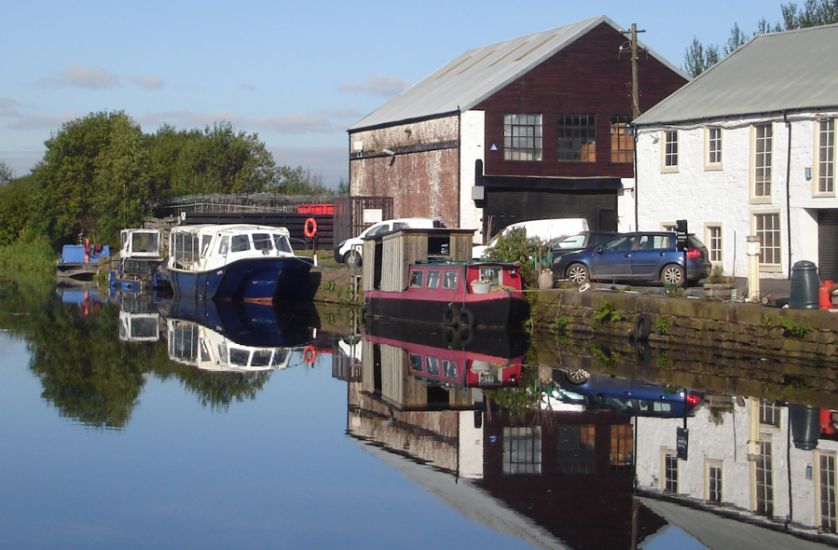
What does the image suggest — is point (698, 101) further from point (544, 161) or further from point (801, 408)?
point (801, 408)

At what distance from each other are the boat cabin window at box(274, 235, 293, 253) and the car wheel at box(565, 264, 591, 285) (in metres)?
12.4

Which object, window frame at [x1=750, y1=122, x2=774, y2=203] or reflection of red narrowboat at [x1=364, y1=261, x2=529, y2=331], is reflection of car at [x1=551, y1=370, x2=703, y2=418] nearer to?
reflection of red narrowboat at [x1=364, y1=261, x2=529, y2=331]

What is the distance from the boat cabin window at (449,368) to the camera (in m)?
23.6

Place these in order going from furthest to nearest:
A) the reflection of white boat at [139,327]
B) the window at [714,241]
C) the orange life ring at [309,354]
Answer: the window at [714,241] < the reflection of white boat at [139,327] < the orange life ring at [309,354]

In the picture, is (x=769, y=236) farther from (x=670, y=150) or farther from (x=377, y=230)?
(x=377, y=230)

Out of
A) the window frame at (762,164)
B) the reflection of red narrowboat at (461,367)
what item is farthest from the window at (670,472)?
the window frame at (762,164)

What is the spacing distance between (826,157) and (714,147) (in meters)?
4.43

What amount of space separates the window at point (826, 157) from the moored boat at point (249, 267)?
644 inches

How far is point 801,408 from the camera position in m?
18.8

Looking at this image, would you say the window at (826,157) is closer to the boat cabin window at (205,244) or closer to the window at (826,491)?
the window at (826,491)

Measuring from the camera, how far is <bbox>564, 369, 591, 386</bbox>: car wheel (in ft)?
73.4

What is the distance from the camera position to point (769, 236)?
34.2 meters

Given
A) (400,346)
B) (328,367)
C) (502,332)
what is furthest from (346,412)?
(502,332)

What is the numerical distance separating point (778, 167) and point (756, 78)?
4.15 m
